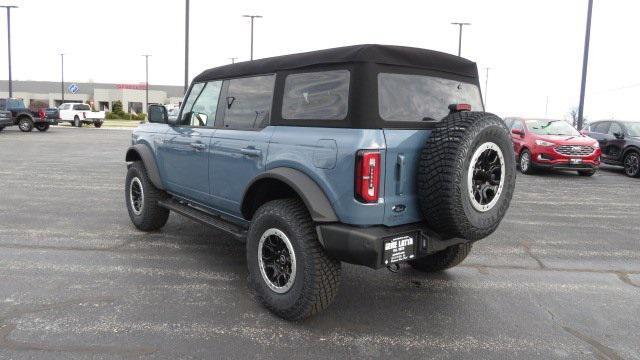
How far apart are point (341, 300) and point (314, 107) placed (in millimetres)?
1576

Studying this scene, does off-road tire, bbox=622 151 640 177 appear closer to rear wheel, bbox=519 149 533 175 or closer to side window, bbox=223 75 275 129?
rear wheel, bbox=519 149 533 175

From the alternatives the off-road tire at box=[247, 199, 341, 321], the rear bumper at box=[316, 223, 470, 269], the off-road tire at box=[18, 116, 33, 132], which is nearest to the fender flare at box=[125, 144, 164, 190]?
the off-road tire at box=[247, 199, 341, 321]

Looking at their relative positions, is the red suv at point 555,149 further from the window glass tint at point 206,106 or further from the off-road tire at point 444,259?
the window glass tint at point 206,106

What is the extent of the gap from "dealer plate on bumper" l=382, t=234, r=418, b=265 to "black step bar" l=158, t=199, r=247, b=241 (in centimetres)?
140

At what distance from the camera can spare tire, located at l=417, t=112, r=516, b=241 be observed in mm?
3066

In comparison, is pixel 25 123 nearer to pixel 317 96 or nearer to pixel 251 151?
pixel 251 151

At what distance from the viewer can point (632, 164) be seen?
1307 centimetres

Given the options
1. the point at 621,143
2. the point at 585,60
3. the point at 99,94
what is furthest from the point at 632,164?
the point at 99,94

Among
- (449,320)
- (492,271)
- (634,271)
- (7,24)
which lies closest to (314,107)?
(449,320)

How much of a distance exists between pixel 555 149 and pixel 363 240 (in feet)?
35.1

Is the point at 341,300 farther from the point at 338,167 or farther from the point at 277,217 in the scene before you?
the point at 338,167

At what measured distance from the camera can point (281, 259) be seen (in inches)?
140

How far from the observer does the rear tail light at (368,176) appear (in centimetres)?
298

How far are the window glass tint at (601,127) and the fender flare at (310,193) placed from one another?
1419 centimetres
